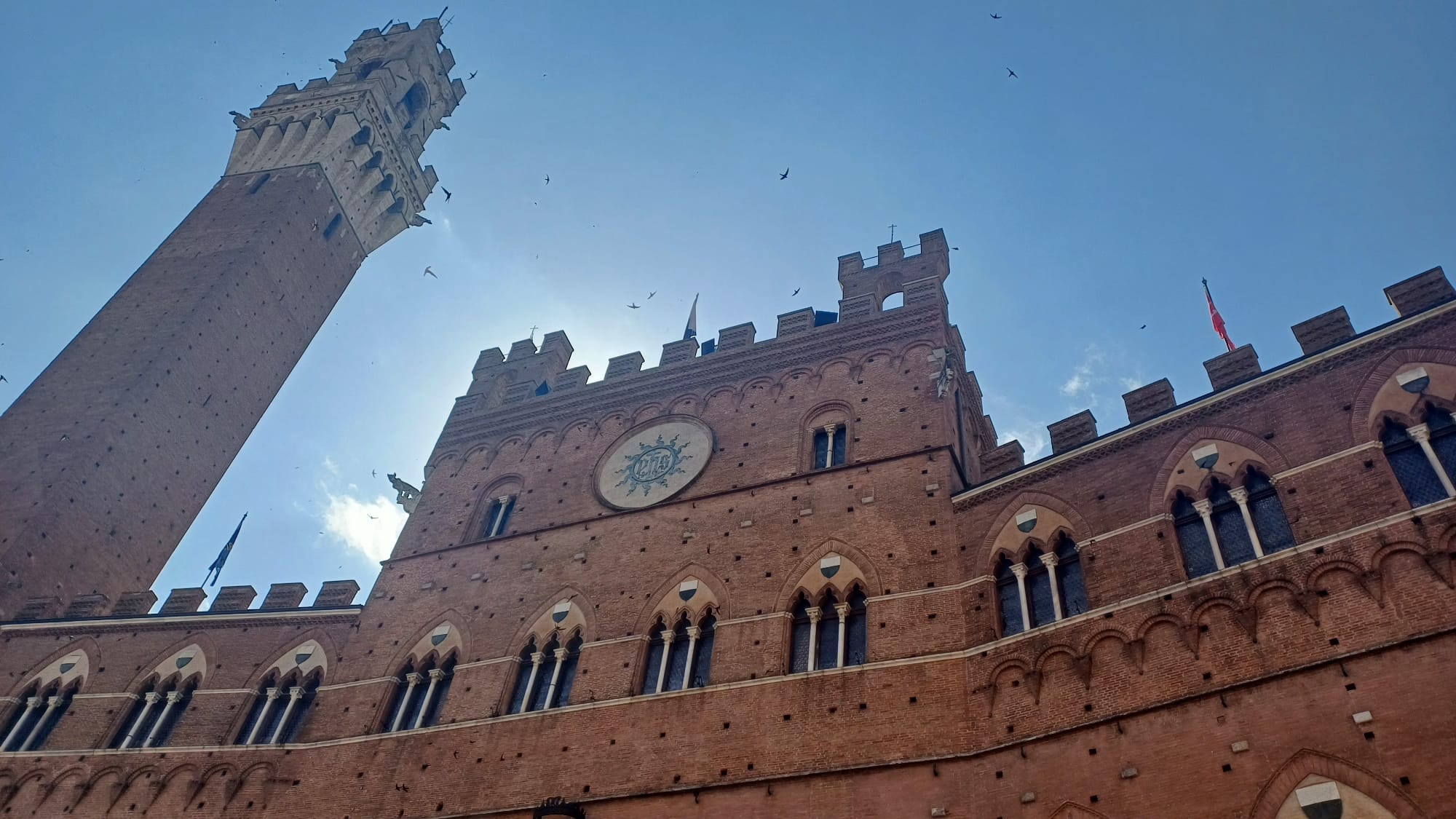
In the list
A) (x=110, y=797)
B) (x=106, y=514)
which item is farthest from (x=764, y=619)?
(x=106, y=514)

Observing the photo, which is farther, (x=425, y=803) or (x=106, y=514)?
(x=106, y=514)

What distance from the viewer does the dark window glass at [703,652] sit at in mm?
15586

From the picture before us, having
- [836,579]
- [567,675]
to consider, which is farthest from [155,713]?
[836,579]

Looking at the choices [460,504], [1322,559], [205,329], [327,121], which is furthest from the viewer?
[327,121]

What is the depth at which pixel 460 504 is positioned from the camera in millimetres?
21469

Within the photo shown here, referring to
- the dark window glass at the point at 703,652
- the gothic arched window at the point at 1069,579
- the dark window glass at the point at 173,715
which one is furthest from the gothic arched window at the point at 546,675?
the gothic arched window at the point at 1069,579

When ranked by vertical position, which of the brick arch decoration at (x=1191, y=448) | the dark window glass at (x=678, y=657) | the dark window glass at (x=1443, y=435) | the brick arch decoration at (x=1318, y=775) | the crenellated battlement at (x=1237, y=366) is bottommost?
the brick arch decoration at (x=1318, y=775)

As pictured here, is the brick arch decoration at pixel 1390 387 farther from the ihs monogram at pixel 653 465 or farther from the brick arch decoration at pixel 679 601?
the ihs monogram at pixel 653 465

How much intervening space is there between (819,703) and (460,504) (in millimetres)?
10045

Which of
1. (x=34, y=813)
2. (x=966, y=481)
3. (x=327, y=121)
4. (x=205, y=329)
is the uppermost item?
(x=327, y=121)

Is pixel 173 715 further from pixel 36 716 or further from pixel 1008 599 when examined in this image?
pixel 1008 599

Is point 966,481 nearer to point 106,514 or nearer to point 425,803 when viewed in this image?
point 425,803

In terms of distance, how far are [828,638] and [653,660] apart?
285 centimetres

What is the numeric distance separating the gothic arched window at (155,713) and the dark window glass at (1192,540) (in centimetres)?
1655
